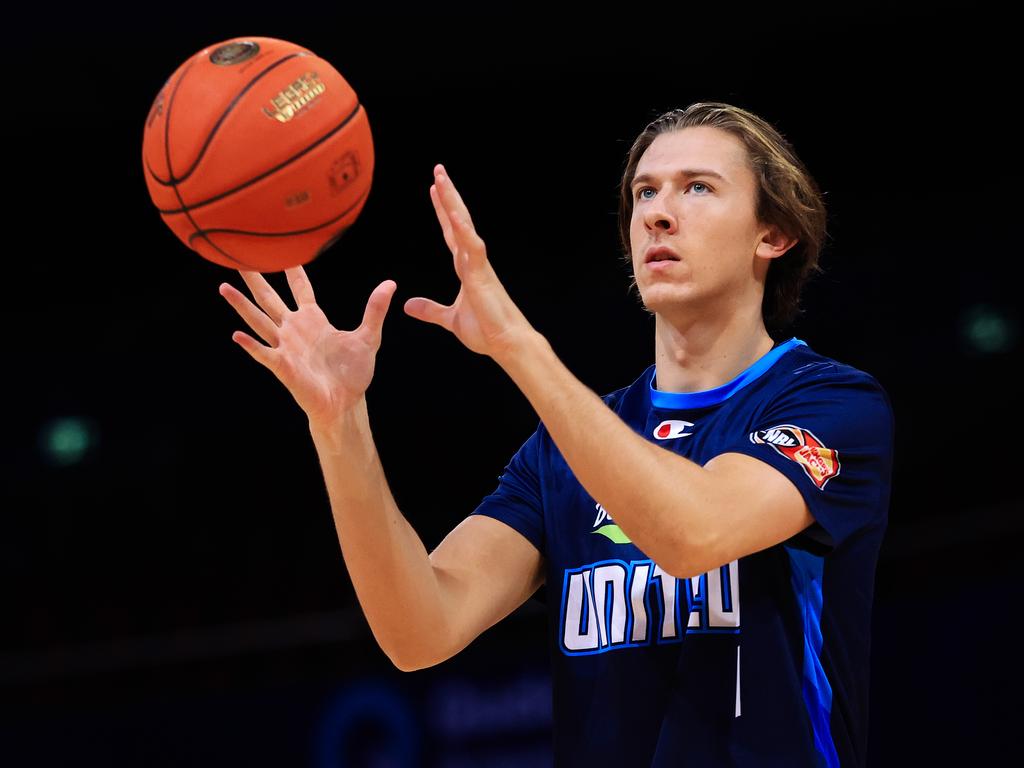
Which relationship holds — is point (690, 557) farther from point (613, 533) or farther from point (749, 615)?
point (613, 533)

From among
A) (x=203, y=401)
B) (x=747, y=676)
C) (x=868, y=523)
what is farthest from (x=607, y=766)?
(x=203, y=401)

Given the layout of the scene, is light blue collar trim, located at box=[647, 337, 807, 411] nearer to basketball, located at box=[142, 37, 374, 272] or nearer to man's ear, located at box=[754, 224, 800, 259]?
man's ear, located at box=[754, 224, 800, 259]

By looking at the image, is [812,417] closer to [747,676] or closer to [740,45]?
[747,676]

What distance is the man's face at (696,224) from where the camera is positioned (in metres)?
3.29

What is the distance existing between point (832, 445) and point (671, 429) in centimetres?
47

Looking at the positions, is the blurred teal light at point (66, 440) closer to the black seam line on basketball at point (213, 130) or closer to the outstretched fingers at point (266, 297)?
the outstretched fingers at point (266, 297)

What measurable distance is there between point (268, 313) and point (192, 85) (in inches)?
23.2

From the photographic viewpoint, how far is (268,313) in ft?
10.9

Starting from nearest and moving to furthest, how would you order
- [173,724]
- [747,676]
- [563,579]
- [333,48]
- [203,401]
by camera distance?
[747,676], [563,579], [173,724], [333,48], [203,401]

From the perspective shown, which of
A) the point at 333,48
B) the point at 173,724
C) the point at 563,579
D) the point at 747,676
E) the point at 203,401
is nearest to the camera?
the point at 747,676

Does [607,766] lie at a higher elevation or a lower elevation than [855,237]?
lower

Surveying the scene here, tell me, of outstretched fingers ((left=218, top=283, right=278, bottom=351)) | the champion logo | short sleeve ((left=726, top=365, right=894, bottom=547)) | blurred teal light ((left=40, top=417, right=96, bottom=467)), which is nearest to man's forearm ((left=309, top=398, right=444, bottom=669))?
outstretched fingers ((left=218, top=283, right=278, bottom=351))

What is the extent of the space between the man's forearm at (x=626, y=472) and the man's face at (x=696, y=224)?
72 cm

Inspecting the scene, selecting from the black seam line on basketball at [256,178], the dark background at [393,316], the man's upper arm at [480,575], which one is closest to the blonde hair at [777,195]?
the man's upper arm at [480,575]
